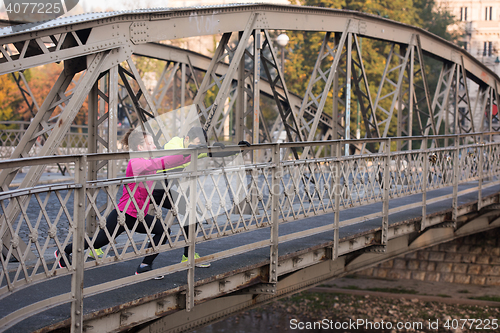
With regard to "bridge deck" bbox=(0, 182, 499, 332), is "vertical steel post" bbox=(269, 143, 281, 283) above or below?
above

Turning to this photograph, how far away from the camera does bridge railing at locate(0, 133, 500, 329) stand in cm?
395

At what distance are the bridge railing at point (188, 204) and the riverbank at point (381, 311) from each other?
588cm

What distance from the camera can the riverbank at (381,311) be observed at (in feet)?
50.3

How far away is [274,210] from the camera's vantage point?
20.3ft

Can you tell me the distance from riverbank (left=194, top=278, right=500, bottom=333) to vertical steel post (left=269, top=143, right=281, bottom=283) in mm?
9784

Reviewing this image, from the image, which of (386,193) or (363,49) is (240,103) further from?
(363,49)

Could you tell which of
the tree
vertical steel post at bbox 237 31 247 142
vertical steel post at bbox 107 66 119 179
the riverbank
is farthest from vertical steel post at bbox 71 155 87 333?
the tree

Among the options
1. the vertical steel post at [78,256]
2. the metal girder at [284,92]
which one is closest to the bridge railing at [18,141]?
the metal girder at [284,92]

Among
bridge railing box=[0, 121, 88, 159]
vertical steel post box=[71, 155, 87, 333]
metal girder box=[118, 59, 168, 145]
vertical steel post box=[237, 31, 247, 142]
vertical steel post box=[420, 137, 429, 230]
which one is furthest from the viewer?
bridge railing box=[0, 121, 88, 159]

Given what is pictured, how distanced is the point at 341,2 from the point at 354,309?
18.0 meters

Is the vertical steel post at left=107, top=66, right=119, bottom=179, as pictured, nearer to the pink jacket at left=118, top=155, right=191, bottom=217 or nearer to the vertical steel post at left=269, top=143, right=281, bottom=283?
the pink jacket at left=118, top=155, right=191, bottom=217

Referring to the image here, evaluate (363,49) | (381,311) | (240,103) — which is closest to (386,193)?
(240,103)

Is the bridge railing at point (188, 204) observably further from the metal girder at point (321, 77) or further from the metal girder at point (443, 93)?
the metal girder at point (443, 93)

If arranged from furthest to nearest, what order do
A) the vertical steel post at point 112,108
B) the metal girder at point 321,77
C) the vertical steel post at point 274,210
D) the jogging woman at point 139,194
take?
the metal girder at point 321,77
the vertical steel post at point 112,108
the vertical steel post at point 274,210
the jogging woman at point 139,194
